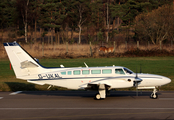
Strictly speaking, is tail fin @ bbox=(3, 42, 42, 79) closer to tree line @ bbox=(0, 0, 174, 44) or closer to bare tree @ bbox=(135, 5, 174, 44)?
bare tree @ bbox=(135, 5, 174, 44)

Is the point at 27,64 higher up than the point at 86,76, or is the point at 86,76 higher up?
the point at 27,64

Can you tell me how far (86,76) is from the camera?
14969mm

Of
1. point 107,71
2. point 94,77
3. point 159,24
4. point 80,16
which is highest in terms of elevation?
point 80,16

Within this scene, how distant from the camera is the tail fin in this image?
15.5 metres

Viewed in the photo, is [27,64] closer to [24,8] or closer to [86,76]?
[86,76]

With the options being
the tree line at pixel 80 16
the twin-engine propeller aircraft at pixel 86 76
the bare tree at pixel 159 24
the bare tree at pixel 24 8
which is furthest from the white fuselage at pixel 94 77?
the bare tree at pixel 24 8

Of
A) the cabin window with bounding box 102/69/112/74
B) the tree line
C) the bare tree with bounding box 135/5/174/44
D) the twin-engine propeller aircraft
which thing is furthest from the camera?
the tree line

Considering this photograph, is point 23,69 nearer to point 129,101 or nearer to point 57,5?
point 129,101

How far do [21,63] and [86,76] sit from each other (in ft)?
13.0

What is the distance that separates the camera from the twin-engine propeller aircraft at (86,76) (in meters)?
14.5

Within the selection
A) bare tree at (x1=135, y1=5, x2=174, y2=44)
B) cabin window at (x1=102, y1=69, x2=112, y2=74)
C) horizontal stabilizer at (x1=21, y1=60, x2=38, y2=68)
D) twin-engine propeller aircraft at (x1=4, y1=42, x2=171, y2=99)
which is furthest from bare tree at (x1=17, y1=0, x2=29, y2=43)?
cabin window at (x1=102, y1=69, x2=112, y2=74)

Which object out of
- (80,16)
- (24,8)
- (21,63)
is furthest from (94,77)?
(24,8)

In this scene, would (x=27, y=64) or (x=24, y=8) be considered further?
(x=24, y=8)

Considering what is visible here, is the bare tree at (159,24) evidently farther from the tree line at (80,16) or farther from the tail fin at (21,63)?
the tail fin at (21,63)
